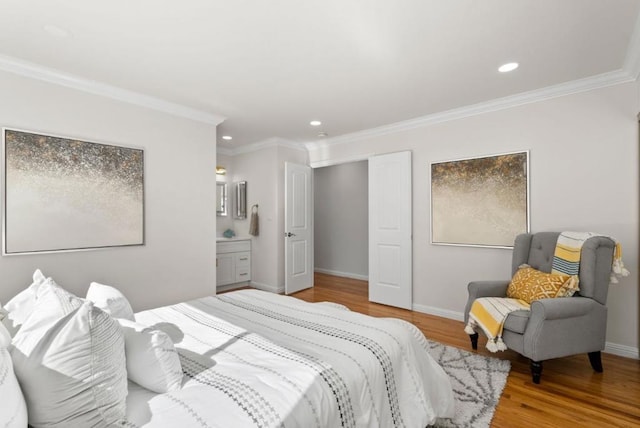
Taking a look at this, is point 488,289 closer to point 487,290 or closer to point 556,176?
point 487,290

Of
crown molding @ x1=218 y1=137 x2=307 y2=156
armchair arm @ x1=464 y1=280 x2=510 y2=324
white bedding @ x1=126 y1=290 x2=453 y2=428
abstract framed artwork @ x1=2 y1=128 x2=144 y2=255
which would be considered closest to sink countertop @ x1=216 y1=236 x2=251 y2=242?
→ crown molding @ x1=218 y1=137 x2=307 y2=156

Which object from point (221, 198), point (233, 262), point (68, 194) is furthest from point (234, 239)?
point (68, 194)

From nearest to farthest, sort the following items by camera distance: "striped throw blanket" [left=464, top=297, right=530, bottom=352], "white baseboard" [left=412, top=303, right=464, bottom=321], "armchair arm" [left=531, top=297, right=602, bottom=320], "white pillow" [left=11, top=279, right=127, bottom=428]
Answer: "white pillow" [left=11, top=279, right=127, bottom=428], "armchair arm" [left=531, top=297, right=602, bottom=320], "striped throw blanket" [left=464, top=297, right=530, bottom=352], "white baseboard" [left=412, top=303, right=464, bottom=321]

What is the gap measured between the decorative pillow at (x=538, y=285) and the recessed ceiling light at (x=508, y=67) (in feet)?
5.85

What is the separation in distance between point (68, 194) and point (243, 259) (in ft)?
9.65

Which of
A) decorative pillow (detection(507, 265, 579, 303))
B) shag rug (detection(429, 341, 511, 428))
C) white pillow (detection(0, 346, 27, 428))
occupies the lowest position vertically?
shag rug (detection(429, 341, 511, 428))

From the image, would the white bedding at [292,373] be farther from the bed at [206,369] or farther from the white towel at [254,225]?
the white towel at [254,225]

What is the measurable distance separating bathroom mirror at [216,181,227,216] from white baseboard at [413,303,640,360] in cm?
373

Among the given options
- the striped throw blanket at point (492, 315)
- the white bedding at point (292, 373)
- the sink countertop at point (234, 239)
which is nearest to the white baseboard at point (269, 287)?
the sink countertop at point (234, 239)

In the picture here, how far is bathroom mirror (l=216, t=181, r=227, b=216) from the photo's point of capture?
19.0 feet

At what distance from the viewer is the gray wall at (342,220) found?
6379mm

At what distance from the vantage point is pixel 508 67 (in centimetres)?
267

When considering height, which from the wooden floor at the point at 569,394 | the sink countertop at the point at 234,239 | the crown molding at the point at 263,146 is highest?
the crown molding at the point at 263,146

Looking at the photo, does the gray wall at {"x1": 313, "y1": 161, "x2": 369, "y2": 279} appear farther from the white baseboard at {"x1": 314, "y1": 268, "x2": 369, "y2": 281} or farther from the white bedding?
the white bedding
